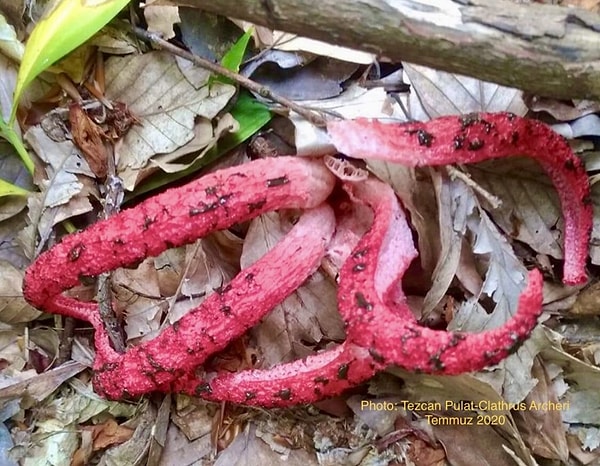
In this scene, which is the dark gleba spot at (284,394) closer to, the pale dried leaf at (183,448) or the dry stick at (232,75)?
the pale dried leaf at (183,448)

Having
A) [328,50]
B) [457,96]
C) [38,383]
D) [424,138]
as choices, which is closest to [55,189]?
[38,383]

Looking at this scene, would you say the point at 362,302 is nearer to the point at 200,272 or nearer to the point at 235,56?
the point at 200,272

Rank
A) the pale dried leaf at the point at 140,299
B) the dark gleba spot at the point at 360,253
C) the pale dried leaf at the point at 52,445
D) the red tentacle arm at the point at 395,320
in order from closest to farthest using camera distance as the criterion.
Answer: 1. the red tentacle arm at the point at 395,320
2. the dark gleba spot at the point at 360,253
3. the pale dried leaf at the point at 52,445
4. the pale dried leaf at the point at 140,299

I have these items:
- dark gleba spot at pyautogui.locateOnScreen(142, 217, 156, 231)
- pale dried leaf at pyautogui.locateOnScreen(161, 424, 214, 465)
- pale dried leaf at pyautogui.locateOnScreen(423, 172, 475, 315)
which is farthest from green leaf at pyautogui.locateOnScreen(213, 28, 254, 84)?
pale dried leaf at pyautogui.locateOnScreen(161, 424, 214, 465)

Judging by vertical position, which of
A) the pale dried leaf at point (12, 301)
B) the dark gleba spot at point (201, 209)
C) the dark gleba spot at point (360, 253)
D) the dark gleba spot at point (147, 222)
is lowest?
the pale dried leaf at point (12, 301)

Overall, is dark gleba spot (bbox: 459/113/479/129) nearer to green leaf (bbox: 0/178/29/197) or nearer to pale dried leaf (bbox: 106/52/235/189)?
pale dried leaf (bbox: 106/52/235/189)

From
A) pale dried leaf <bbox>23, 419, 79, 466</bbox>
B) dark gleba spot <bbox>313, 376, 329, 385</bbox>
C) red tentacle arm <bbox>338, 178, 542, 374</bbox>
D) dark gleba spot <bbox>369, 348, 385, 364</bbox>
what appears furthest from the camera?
pale dried leaf <bbox>23, 419, 79, 466</bbox>

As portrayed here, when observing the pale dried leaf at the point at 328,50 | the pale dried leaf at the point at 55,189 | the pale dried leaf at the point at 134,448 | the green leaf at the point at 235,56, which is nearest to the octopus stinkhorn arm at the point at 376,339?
the pale dried leaf at the point at 134,448
